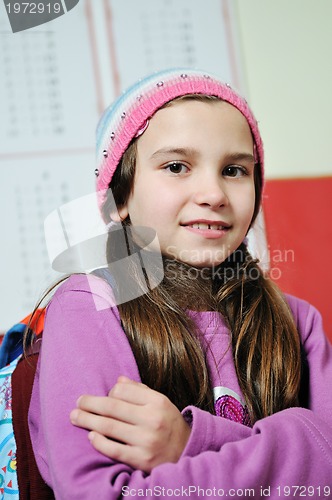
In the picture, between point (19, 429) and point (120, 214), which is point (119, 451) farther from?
point (120, 214)

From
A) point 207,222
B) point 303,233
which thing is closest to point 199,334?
point 207,222

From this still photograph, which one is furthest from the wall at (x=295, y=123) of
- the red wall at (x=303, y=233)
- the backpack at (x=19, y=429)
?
the backpack at (x=19, y=429)

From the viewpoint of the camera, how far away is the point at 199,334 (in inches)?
31.3

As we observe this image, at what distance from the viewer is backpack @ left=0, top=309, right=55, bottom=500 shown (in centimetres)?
73

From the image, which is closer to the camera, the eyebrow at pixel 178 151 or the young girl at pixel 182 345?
the young girl at pixel 182 345

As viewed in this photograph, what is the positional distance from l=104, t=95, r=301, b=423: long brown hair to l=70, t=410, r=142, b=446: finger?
13 centimetres

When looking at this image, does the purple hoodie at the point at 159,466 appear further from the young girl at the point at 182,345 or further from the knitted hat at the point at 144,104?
the knitted hat at the point at 144,104

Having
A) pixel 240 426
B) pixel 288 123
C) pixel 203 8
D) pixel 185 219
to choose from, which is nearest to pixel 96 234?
pixel 185 219

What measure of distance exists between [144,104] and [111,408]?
472 millimetres

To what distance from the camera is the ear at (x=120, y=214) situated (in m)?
0.90

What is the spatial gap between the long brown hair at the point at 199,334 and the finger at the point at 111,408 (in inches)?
4.5

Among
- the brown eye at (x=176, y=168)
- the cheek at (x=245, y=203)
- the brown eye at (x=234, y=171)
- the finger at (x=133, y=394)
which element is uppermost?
the brown eye at (x=176, y=168)

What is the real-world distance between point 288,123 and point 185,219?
77cm

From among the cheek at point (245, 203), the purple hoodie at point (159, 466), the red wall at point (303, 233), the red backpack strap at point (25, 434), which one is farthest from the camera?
the red wall at point (303, 233)
